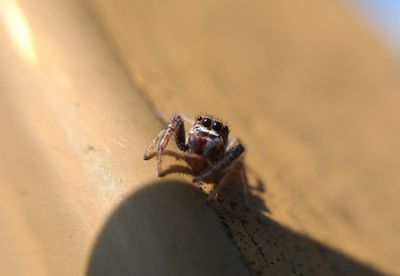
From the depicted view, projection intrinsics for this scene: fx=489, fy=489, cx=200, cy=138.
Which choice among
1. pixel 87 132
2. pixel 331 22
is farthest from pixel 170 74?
pixel 331 22

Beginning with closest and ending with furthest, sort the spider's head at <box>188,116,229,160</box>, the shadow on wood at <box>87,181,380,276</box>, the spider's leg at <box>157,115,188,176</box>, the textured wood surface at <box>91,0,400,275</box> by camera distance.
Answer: the shadow on wood at <box>87,181,380,276</box>
the spider's leg at <box>157,115,188,176</box>
the spider's head at <box>188,116,229,160</box>
the textured wood surface at <box>91,0,400,275</box>

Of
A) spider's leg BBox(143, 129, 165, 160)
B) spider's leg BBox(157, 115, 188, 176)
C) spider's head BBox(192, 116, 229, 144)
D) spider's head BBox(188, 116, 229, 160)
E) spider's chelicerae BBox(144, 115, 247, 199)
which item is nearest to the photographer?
spider's leg BBox(143, 129, 165, 160)

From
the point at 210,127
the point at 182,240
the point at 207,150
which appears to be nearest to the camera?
the point at 182,240

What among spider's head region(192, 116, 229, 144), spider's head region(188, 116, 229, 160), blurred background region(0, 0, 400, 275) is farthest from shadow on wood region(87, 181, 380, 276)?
spider's head region(192, 116, 229, 144)

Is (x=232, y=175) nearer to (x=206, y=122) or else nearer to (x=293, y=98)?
(x=206, y=122)

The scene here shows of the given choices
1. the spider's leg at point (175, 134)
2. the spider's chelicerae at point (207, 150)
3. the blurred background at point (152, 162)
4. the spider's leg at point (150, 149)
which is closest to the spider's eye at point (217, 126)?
the spider's chelicerae at point (207, 150)

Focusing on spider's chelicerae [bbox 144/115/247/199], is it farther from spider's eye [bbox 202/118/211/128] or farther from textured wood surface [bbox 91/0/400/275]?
textured wood surface [bbox 91/0/400/275]

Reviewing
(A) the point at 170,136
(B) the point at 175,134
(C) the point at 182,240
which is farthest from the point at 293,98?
(C) the point at 182,240
